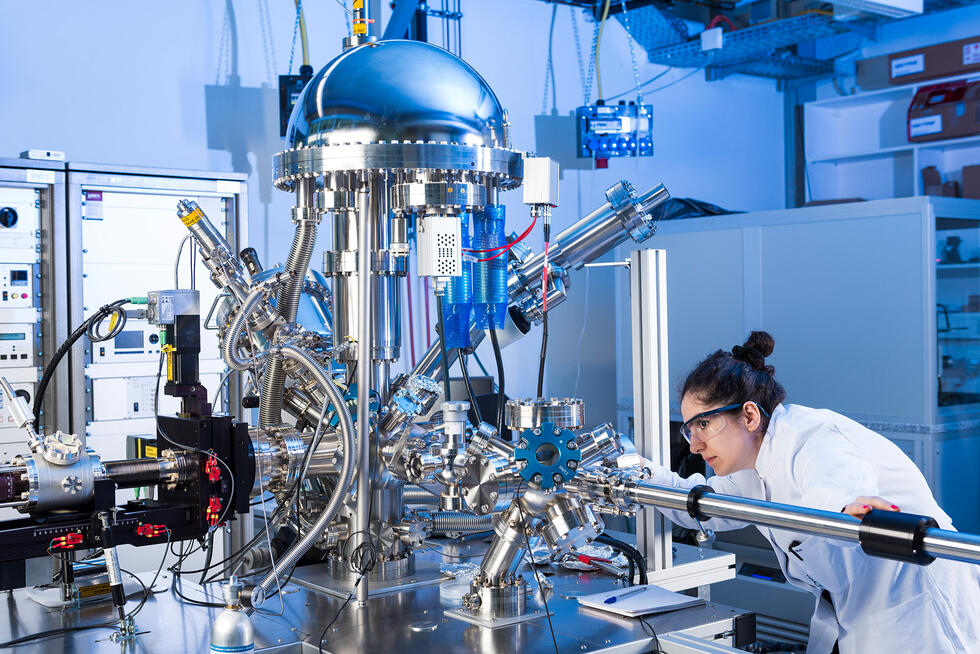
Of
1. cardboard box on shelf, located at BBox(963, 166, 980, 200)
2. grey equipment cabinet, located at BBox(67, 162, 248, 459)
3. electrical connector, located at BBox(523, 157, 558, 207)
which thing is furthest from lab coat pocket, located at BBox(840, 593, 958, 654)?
cardboard box on shelf, located at BBox(963, 166, 980, 200)

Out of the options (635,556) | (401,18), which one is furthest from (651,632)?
(401,18)

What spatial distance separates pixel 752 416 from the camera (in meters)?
1.80

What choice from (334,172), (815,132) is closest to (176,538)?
(334,172)

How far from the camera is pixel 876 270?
365 centimetres

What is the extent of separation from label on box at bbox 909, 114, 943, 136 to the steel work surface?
332 centimetres

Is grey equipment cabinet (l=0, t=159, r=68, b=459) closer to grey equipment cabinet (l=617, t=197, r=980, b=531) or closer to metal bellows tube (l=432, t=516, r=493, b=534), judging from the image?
metal bellows tube (l=432, t=516, r=493, b=534)

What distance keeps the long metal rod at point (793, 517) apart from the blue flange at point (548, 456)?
10 centimetres

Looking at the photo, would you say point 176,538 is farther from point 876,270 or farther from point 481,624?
point 876,270

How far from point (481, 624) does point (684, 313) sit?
2.97 m

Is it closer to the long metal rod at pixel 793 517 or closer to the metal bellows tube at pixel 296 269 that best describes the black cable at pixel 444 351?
the metal bellows tube at pixel 296 269

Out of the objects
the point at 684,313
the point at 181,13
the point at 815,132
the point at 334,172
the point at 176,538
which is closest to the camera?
the point at 176,538

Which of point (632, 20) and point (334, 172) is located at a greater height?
point (632, 20)

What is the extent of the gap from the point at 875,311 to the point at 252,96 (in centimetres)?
235

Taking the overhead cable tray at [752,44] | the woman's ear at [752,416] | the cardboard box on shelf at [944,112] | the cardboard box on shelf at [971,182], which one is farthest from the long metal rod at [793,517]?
the cardboard box on shelf at [944,112]
